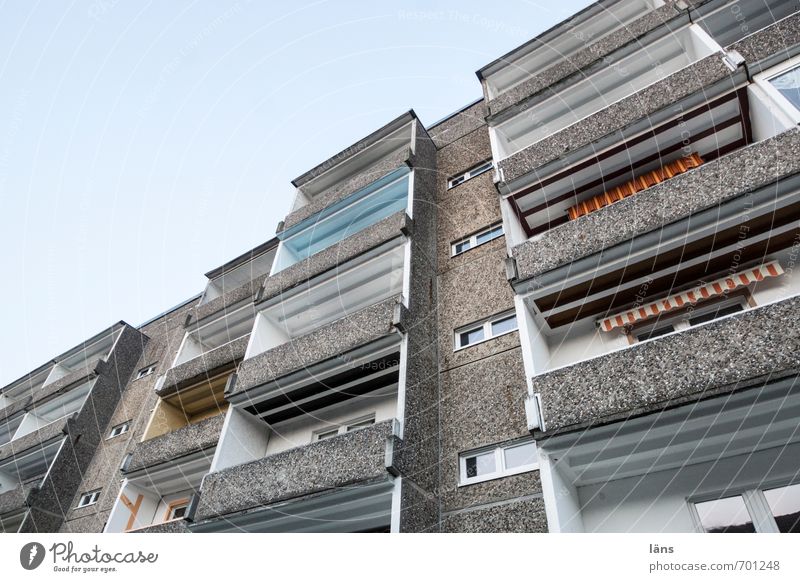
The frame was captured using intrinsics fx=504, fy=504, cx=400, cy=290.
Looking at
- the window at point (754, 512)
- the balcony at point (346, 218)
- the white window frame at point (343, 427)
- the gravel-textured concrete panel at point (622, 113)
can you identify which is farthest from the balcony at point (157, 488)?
the window at point (754, 512)

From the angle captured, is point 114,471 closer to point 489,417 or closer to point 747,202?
point 489,417

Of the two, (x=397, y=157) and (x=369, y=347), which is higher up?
(x=397, y=157)

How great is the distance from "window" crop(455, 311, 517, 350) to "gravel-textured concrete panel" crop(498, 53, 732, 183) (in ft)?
9.40

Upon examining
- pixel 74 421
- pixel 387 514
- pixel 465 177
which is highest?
pixel 465 177

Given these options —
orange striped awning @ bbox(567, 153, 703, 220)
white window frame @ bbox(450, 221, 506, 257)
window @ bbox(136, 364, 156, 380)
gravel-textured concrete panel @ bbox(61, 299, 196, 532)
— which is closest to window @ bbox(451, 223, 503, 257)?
white window frame @ bbox(450, 221, 506, 257)

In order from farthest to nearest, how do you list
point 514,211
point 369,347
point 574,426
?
1. point 514,211
2. point 369,347
3. point 574,426

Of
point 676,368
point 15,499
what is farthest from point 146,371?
point 676,368

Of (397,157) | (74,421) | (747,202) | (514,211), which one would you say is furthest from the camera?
(74,421)

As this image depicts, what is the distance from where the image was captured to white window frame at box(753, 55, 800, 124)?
7.31 metres

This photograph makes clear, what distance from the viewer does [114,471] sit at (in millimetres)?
15109

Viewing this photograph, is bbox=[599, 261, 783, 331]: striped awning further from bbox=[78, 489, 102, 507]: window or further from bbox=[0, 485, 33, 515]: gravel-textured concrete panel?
bbox=[0, 485, 33, 515]: gravel-textured concrete panel

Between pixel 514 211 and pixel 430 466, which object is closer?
pixel 430 466
